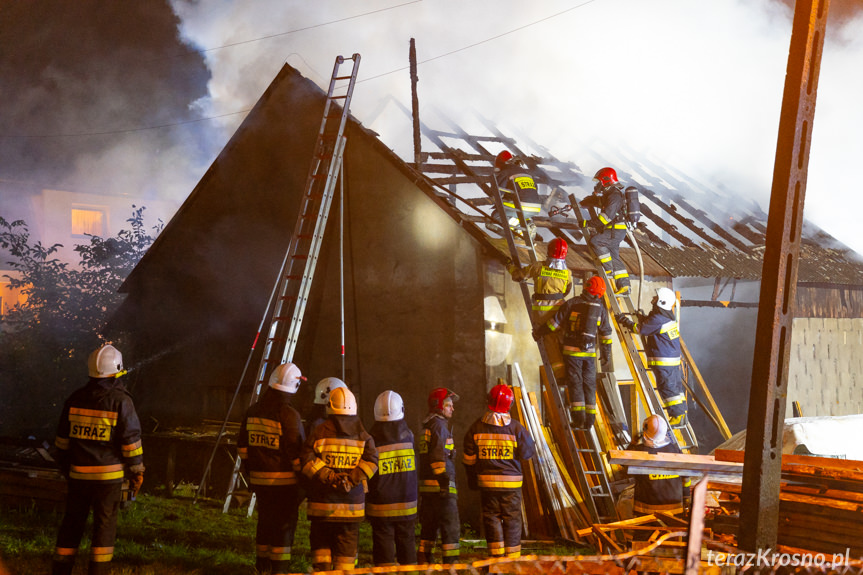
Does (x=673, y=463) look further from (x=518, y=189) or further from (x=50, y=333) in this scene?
(x=50, y=333)

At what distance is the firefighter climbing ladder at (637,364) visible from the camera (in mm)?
8857

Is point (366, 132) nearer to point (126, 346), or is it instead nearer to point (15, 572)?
point (126, 346)

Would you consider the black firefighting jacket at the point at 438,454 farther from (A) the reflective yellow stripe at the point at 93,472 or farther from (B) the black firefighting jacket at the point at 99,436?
(A) the reflective yellow stripe at the point at 93,472

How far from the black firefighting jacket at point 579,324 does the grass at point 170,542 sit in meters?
2.32

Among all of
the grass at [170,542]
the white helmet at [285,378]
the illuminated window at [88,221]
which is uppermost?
the illuminated window at [88,221]

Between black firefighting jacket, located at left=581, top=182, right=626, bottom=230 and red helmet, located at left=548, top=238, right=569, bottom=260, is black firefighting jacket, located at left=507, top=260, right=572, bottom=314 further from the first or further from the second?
black firefighting jacket, located at left=581, top=182, right=626, bottom=230

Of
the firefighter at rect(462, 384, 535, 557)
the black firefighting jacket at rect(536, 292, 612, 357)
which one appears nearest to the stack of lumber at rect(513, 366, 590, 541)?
the black firefighting jacket at rect(536, 292, 612, 357)

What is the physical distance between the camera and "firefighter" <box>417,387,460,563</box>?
701cm

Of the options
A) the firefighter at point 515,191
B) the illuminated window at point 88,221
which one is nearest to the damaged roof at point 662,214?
the firefighter at point 515,191

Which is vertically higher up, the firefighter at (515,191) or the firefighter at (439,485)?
the firefighter at (515,191)

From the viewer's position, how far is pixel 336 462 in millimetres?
5766

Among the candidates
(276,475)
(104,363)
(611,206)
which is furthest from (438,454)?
(611,206)
